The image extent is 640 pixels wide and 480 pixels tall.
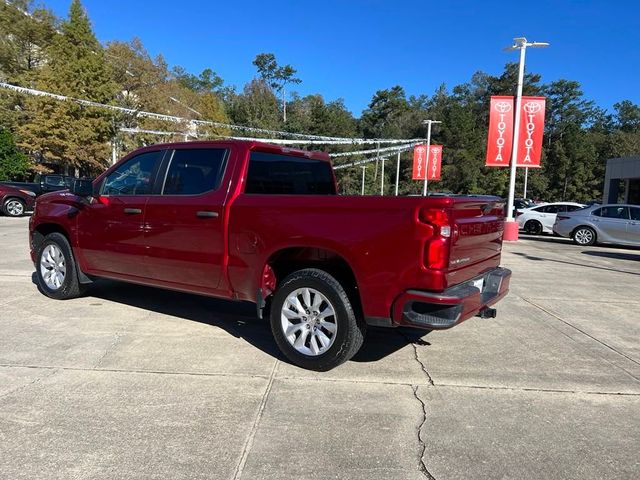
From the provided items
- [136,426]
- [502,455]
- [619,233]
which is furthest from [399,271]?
[619,233]

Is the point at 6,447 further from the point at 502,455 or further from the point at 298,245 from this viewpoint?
the point at 502,455

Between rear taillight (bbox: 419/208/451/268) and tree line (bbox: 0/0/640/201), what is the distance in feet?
110

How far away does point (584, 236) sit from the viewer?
17062 mm

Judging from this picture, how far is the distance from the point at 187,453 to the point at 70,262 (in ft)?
13.8

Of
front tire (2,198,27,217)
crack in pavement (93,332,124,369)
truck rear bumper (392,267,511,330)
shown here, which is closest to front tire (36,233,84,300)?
crack in pavement (93,332,124,369)

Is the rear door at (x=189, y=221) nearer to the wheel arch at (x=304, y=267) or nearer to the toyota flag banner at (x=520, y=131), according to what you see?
the wheel arch at (x=304, y=267)

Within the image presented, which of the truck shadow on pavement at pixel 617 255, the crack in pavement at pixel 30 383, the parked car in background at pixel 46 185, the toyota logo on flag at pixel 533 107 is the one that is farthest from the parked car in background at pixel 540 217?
the crack in pavement at pixel 30 383

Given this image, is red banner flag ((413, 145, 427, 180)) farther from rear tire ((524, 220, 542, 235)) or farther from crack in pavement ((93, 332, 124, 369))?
crack in pavement ((93, 332, 124, 369))

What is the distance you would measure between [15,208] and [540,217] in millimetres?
21094

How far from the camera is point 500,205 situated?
5.00m

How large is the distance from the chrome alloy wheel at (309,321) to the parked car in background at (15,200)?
63.1 ft

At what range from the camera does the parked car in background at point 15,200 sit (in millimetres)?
19703

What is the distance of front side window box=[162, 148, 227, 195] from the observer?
16.8 ft

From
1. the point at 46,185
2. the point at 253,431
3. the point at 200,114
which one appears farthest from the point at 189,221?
the point at 200,114
